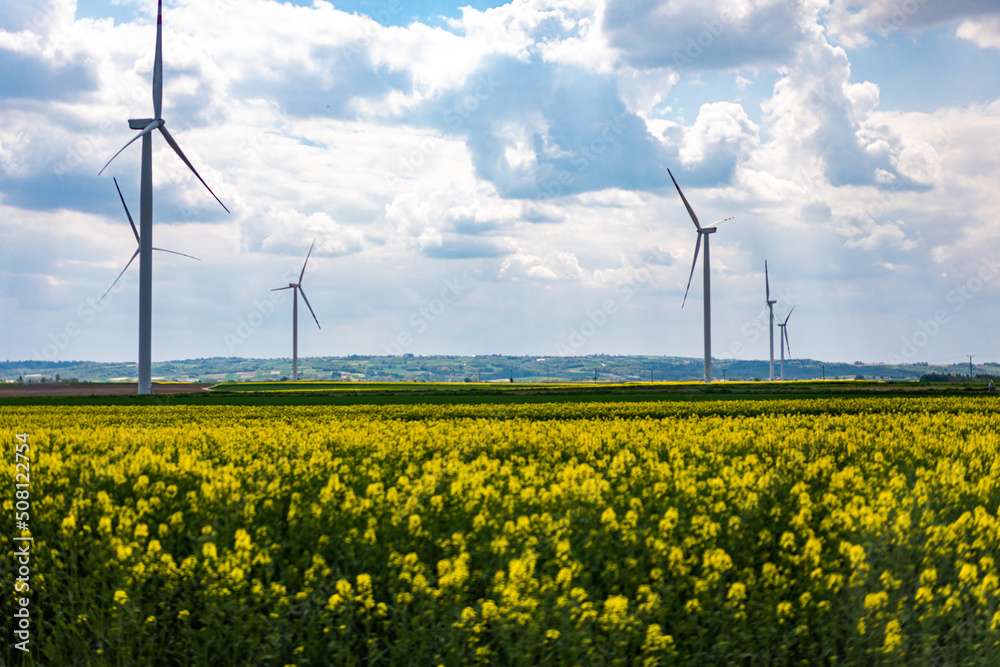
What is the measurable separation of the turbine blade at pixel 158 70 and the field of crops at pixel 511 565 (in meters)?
58.1

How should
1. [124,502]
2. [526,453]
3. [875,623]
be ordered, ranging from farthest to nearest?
[526,453] < [124,502] < [875,623]

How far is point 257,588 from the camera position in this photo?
6.21 meters

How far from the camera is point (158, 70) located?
190 ft

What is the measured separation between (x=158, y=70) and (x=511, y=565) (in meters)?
64.3

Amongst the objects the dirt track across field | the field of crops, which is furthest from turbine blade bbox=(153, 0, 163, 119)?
the field of crops

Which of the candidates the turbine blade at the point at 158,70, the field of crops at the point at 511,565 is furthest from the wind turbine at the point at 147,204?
the field of crops at the point at 511,565

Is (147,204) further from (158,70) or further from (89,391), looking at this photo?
(89,391)

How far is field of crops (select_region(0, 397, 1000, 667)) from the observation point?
19.5 ft

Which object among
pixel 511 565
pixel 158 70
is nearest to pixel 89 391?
pixel 158 70

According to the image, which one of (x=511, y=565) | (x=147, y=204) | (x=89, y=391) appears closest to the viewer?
(x=511, y=565)

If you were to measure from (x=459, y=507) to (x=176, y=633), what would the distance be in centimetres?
314

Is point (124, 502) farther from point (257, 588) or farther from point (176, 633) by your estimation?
point (257, 588)

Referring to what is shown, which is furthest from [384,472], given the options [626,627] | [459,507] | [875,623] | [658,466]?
[875,623]

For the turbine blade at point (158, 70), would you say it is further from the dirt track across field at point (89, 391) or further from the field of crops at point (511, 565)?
the field of crops at point (511, 565)
